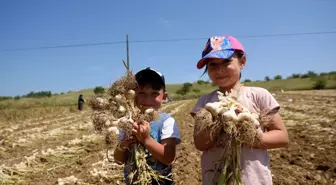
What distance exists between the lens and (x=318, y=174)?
14.8 ft

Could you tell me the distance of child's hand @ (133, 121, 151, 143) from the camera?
1965 millimetres

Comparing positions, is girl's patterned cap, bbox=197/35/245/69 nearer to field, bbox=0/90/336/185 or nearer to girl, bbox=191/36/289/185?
girl, bbox=191/36/289/185

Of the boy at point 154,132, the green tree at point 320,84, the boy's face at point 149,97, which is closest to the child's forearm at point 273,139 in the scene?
the boy at point 154,132

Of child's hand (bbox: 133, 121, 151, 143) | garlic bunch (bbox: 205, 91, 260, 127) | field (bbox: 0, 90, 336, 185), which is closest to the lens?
garlic bunch (bbox: 205, 91, 260, 127)

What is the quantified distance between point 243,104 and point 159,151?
2.11 feet

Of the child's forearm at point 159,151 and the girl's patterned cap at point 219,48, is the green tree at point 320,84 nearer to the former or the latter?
the girl's patterned cap at point 219,48

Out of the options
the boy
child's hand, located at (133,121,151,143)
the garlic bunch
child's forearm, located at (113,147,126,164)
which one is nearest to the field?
child's forearm, located at (113,147,126,164)

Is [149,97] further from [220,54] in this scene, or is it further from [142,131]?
[220,54]

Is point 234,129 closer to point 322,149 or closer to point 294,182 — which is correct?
point 294,182

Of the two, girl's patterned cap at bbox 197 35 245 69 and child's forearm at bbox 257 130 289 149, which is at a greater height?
girl's patterned cap at bbox 197 35 245 69

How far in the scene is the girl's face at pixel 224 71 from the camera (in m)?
1.88

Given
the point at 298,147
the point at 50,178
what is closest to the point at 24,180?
the point at 50,178

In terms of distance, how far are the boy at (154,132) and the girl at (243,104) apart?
0.92ft

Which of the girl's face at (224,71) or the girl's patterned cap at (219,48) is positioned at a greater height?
the girl's patterned cap at (219,48)
